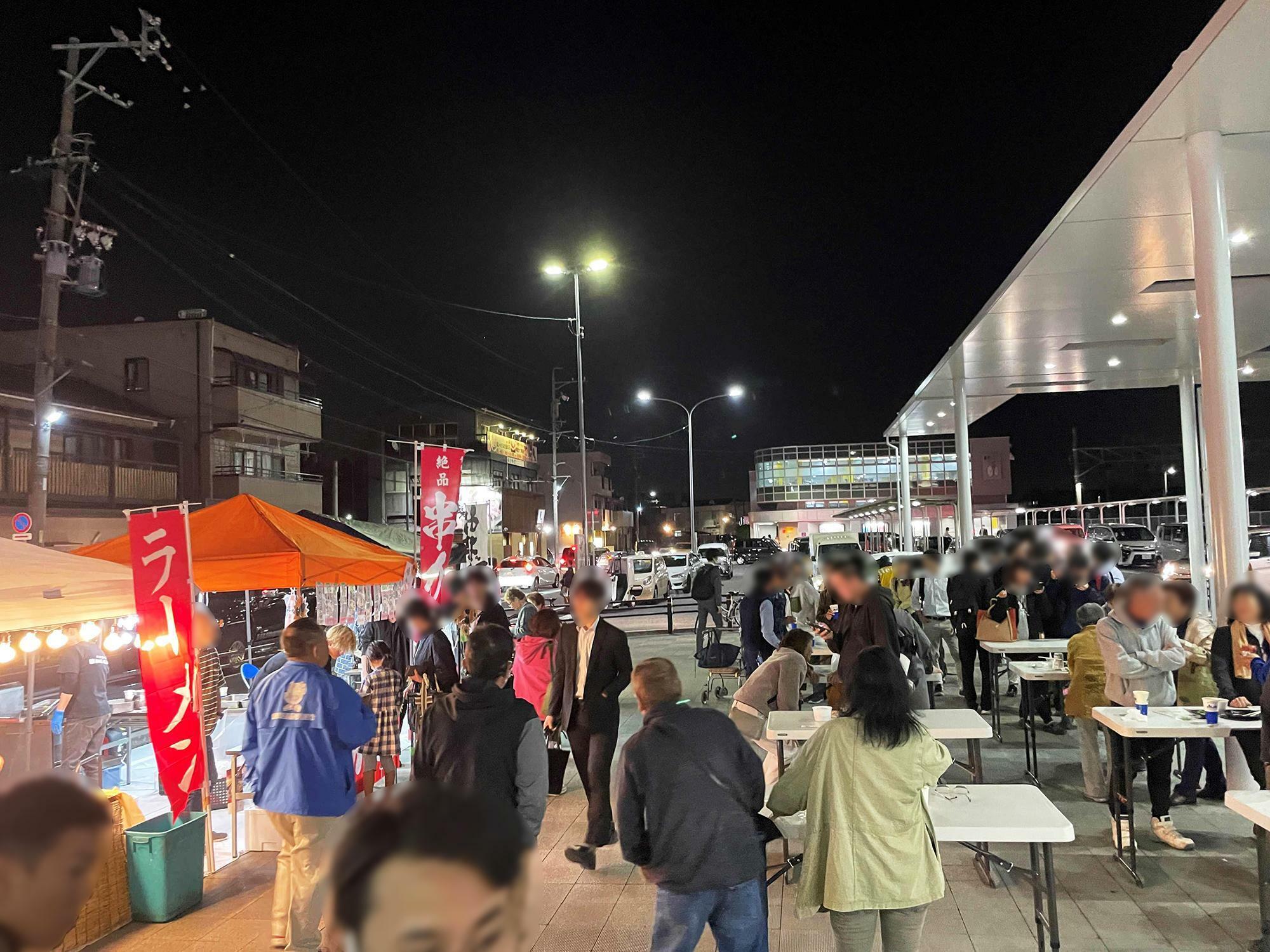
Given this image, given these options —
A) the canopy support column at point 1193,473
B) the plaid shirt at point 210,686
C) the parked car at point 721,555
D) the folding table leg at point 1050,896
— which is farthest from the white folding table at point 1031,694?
the parked car at point 721,555

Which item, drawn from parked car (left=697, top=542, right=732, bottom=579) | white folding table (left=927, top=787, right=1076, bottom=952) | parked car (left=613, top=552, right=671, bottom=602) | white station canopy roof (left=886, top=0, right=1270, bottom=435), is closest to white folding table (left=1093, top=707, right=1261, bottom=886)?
white folding table (left=927, top=787, right=1076, bottom=952)

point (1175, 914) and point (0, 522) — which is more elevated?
point (0, 522)

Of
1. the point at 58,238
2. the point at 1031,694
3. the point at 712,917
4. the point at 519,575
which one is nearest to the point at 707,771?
the point at 712,917

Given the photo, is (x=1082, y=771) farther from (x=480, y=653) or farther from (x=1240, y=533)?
(x=480, y=653)

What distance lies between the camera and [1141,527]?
32.8 metres

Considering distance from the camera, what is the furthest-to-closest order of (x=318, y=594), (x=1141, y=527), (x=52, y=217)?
(x=1141, y=527) → (x=52, y=217) → (x=318, y=594)

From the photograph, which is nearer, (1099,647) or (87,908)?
(87,908)

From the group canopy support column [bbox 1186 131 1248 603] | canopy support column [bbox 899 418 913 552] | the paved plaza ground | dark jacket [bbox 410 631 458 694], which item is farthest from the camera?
canopy support column [bbox 899 418 913 552]

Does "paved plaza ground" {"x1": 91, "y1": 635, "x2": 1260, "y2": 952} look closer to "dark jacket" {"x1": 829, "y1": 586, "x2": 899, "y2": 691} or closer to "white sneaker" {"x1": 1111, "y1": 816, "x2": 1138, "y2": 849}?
"white sneaker" {"x1": 1111, "y1": 816, "x2": 1138, "y2": 849}

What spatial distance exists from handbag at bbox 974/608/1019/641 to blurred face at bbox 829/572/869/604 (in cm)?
345

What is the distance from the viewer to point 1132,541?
30453 millimetres

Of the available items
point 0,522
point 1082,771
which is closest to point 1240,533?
point 1082,771

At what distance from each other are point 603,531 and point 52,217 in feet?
178

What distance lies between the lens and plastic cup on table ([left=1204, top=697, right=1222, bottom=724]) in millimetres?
5391
